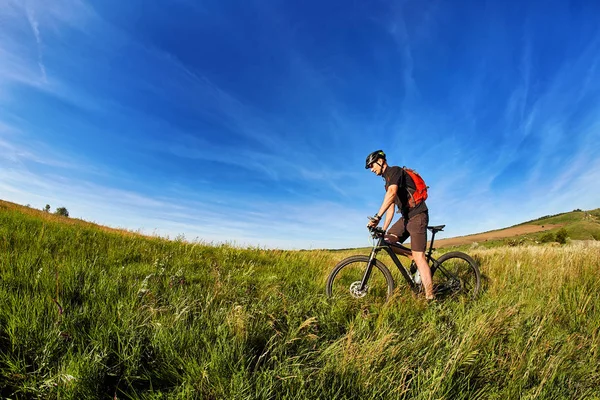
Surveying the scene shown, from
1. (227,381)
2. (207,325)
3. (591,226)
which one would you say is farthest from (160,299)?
(591,226)

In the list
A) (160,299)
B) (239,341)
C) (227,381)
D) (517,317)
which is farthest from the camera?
(517,317)

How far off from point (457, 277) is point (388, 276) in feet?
6.88

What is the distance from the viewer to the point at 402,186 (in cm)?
588

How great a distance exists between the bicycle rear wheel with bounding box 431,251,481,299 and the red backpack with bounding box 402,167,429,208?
1.56 meters

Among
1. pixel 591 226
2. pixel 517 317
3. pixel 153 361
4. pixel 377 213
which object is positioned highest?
pixel 591 226

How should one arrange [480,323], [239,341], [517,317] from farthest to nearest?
1. [517,317]
2. [480,323]
3. [239,341]

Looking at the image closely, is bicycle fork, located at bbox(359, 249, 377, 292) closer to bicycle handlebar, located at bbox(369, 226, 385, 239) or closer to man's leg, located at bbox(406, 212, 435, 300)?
bicycle handlebar, located at bbox(369, 226, 385, 239)

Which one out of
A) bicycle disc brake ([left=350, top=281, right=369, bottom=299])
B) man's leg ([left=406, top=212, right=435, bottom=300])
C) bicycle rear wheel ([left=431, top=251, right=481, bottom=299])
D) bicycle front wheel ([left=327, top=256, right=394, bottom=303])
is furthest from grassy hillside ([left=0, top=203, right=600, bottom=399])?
bicycle rear wheel ([left=431, top=251, right=481, bottom=299])

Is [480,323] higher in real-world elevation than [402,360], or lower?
higher

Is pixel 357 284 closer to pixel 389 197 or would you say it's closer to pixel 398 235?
pixel 398 235

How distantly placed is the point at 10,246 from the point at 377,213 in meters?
7.19

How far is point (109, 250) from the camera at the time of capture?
20.4 feet

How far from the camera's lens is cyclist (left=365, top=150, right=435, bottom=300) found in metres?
5.44

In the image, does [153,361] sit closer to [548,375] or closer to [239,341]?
[239,341]
